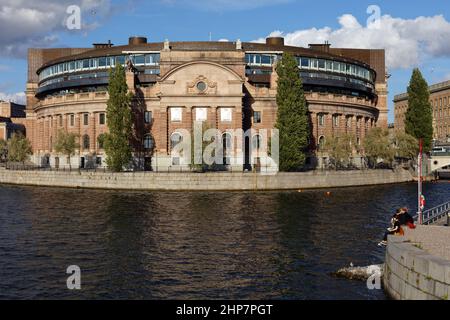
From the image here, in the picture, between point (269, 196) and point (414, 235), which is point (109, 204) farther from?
point (414, 235)

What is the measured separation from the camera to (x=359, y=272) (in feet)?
92.7

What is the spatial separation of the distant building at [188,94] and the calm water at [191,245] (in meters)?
26.8

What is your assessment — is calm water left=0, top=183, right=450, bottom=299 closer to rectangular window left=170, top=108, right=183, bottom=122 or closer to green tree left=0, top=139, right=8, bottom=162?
rectangular window left=170, top=108, right=183, bottom=122

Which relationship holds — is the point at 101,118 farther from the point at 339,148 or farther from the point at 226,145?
the point at 339,148

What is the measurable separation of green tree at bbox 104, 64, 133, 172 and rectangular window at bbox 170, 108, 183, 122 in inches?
308

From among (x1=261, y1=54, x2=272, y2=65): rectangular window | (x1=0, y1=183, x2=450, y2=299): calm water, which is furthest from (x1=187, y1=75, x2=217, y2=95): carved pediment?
(x1=0, y1=183, x2=450, y2=299): calm water

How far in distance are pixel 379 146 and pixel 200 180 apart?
124 feet

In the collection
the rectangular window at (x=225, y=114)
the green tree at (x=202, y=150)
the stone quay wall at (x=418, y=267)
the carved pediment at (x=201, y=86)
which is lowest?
the stone quay wall at (x=418, y=267)

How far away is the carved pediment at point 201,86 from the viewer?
292 ft

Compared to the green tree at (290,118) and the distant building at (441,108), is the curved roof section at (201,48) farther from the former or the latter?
the distant building at (441,108)

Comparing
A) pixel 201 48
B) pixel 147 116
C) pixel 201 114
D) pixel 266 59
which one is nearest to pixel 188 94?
pixel 201 114

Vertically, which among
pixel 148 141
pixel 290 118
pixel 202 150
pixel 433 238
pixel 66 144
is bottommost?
pixel 433 238

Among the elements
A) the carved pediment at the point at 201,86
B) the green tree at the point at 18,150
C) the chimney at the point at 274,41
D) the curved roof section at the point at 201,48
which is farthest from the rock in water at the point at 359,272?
the chimney at the point at 274,41

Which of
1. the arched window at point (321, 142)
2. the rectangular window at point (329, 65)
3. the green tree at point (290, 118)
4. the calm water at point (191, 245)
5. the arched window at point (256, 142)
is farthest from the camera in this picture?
the rectangular window at point (329, 65)
